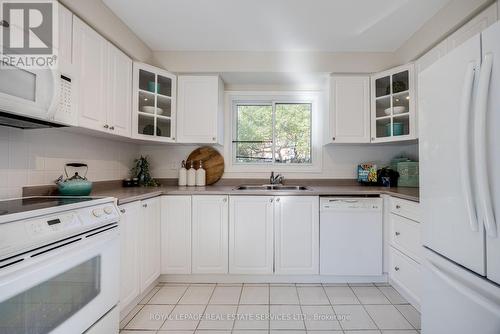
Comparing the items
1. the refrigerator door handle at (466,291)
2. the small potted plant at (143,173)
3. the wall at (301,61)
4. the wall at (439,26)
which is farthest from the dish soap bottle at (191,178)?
the wall at (439,26)

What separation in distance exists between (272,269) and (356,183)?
1.47 meters

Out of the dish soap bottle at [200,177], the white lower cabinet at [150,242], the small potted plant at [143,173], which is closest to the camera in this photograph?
the white lower cabinet at [150,242]

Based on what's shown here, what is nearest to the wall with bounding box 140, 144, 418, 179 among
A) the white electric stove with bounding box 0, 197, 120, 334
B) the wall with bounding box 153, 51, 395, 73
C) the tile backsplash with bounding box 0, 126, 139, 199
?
the tile backsplash with bounding box 0, 126, 139, 199

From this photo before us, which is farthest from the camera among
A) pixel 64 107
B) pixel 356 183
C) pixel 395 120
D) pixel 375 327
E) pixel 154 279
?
→ pixel 356 183

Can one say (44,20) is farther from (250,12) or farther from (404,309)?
(404,309)

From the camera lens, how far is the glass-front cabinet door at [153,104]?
2311 millimetres

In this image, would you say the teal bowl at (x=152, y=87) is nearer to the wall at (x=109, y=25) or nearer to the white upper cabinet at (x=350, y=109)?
the wall at (x=109, y=25)

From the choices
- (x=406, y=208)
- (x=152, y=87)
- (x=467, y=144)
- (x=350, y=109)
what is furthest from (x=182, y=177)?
(x=467, y=144)

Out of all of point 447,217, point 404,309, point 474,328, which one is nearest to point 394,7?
point 447,217

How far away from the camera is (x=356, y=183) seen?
2.88 meters

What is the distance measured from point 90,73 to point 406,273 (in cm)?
296

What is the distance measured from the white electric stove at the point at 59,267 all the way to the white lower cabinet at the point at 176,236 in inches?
30.9

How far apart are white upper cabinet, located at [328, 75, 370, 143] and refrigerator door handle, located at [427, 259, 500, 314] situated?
1.56 meters

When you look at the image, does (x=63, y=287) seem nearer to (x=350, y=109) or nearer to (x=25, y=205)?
(x=25, y=205)
